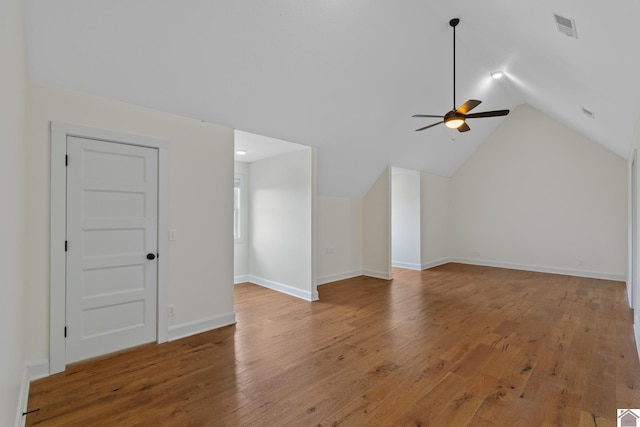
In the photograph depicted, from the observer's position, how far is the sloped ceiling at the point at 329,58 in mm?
2303

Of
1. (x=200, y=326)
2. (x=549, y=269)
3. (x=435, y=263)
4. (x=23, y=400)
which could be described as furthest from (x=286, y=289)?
(x=549, y=269)

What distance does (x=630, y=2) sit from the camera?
1.71 metres

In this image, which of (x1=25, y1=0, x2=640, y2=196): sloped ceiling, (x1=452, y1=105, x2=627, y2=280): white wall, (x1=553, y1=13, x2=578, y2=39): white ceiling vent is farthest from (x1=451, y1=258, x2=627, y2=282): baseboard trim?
(x1=553, y1=13, x2=578, y2=39): white ceiling vent

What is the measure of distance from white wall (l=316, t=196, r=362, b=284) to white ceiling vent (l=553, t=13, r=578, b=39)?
4037mm

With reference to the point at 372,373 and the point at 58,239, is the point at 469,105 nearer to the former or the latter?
the point at 372,373

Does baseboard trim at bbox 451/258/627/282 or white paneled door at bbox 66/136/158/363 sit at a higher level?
white paneled door at bbox 66/136/158/363

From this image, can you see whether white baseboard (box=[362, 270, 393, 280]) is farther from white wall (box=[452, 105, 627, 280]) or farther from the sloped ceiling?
white wall (box=[452, 105, 627, 280])

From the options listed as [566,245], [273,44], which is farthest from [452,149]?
[273,44]

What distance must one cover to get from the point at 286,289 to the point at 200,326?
189 cm

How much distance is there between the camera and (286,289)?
5.18 meters

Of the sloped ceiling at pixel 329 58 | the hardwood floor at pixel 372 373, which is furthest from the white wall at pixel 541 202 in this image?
the hardwood floor at pixel 372 373

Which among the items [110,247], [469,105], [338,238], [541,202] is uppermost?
[469,105]

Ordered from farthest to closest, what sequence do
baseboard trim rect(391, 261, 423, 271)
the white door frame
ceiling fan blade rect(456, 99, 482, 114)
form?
baseboard trim rect(391, 261, 423, 271), ceiling fan blade rect(456, 99, 482, 114), the white door frame

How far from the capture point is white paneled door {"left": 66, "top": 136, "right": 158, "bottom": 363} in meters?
2.70
